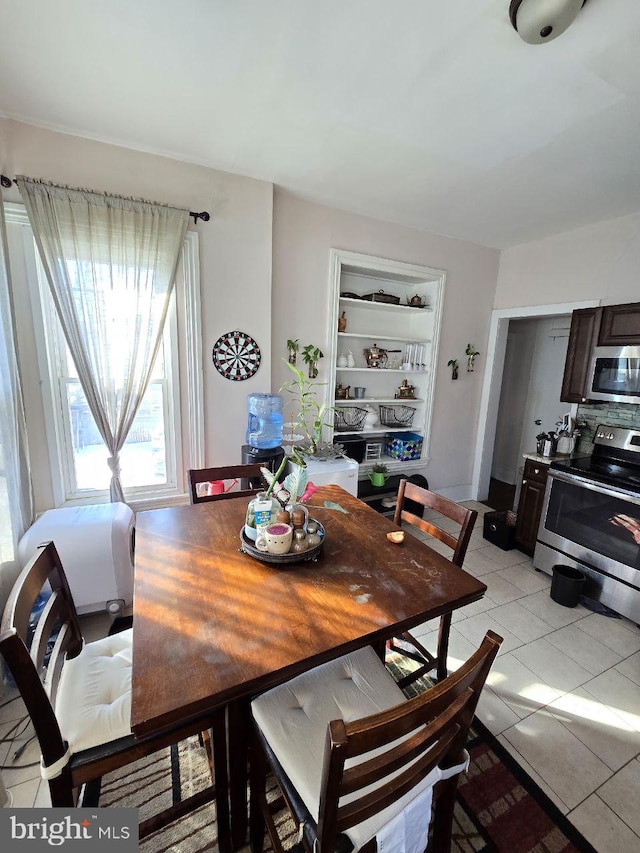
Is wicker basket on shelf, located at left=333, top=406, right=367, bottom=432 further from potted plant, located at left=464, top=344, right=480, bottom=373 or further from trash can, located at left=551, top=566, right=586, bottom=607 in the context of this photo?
trash can, located at left=551, top=566, right=586, bottom=607

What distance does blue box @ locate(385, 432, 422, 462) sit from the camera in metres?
3.74

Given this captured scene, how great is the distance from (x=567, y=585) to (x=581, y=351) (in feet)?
5.81

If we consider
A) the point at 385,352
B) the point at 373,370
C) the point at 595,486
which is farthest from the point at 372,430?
the point at 595,486

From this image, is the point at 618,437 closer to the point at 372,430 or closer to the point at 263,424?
the point at 372,430

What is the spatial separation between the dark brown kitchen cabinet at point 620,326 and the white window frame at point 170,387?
2977 mm

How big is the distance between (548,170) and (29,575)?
10.8 feet

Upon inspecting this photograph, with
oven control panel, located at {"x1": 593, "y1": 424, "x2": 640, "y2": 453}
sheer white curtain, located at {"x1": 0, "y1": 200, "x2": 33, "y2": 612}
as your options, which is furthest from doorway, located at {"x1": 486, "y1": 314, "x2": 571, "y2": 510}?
sheer white curtain, located at {"x1": 0, "y1": 200, "x2": 33, "y2": 612}

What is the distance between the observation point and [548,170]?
2.24 meters

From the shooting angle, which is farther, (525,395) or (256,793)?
(525,395)

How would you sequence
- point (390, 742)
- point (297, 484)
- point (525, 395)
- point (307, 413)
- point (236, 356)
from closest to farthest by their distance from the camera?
point (390, 742)
point (297, 484)
point (236, 356)
point (307, 413)
point (525, 395)

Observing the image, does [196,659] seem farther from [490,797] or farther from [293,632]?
[490,797]

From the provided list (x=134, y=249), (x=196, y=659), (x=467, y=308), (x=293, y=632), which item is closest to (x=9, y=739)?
(x=196, y=659)

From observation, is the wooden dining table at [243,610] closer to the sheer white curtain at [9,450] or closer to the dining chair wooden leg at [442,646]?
the dining chair wooden leg at [442,646]

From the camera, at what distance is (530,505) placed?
299 cm
